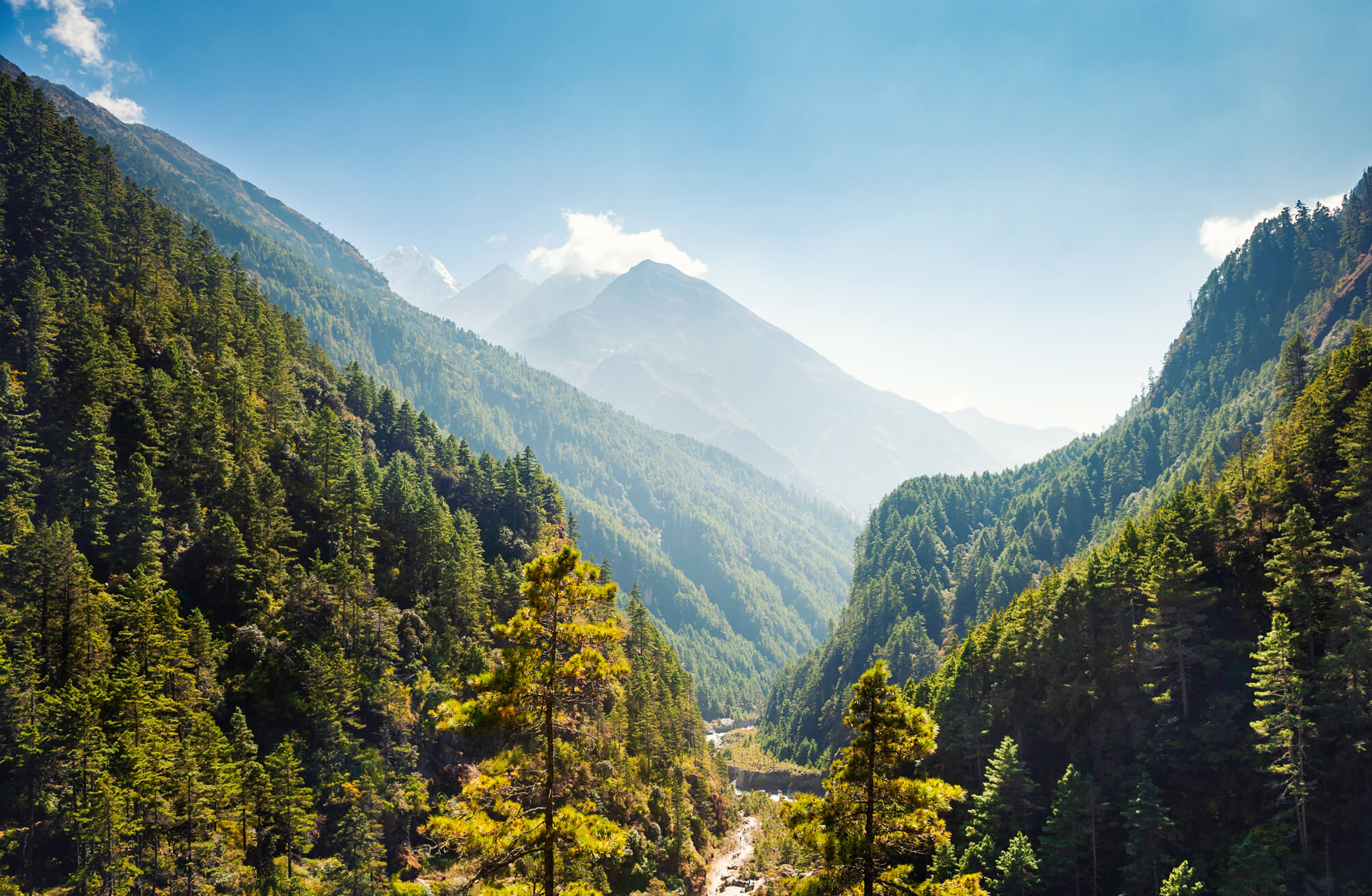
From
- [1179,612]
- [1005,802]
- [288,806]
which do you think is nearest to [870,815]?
[288,806]

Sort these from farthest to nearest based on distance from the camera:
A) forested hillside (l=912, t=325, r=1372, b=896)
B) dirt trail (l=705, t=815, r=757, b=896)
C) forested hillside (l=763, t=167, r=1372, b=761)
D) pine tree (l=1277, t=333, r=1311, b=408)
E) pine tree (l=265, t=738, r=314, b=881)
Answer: forested hillside (l=763, t=167, r=1372, b=761), pine tree (l=1277, t=333, r=1311, b=408), dirt trail (l=705, t=815, r=757, b=896), forested hillside (l=912, t=325, r=1372, b=896), pine tree (l=265, t=738, r=314, b=881)

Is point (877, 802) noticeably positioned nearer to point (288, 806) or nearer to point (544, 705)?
point (544, 705)

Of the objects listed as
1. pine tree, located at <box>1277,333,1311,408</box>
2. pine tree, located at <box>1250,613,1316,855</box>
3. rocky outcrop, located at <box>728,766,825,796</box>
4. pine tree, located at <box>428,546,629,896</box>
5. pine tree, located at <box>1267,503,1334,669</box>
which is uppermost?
pine tree, located at <box>1277,333,1311,408</box>

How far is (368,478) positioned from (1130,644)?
8571cm

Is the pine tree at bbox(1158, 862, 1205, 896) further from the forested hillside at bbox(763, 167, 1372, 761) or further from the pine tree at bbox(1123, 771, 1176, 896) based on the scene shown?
the forested hillside at bbox(763, 167, 1372, 761)

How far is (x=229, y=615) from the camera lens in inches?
2032

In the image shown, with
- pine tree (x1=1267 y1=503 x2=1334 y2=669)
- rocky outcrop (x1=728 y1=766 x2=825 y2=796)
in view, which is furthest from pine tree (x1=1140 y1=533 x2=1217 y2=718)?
rocky outcrop (x1=728 y1=766 x2=825 y2=796)

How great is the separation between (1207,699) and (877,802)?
52.7 metres

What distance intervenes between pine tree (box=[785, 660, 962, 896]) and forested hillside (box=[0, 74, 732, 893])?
6.68 m

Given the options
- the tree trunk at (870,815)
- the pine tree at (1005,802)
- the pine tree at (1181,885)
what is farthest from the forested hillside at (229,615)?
the pine tree at (1181,885)

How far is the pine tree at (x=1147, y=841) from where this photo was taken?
4494cm

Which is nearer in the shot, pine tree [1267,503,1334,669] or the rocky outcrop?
pine tree [1267,503,1334,669]

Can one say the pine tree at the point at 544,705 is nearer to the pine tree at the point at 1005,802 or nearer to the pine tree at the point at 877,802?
the pine tree at the point at 877,802

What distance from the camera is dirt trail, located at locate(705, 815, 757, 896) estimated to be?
2840 inches
